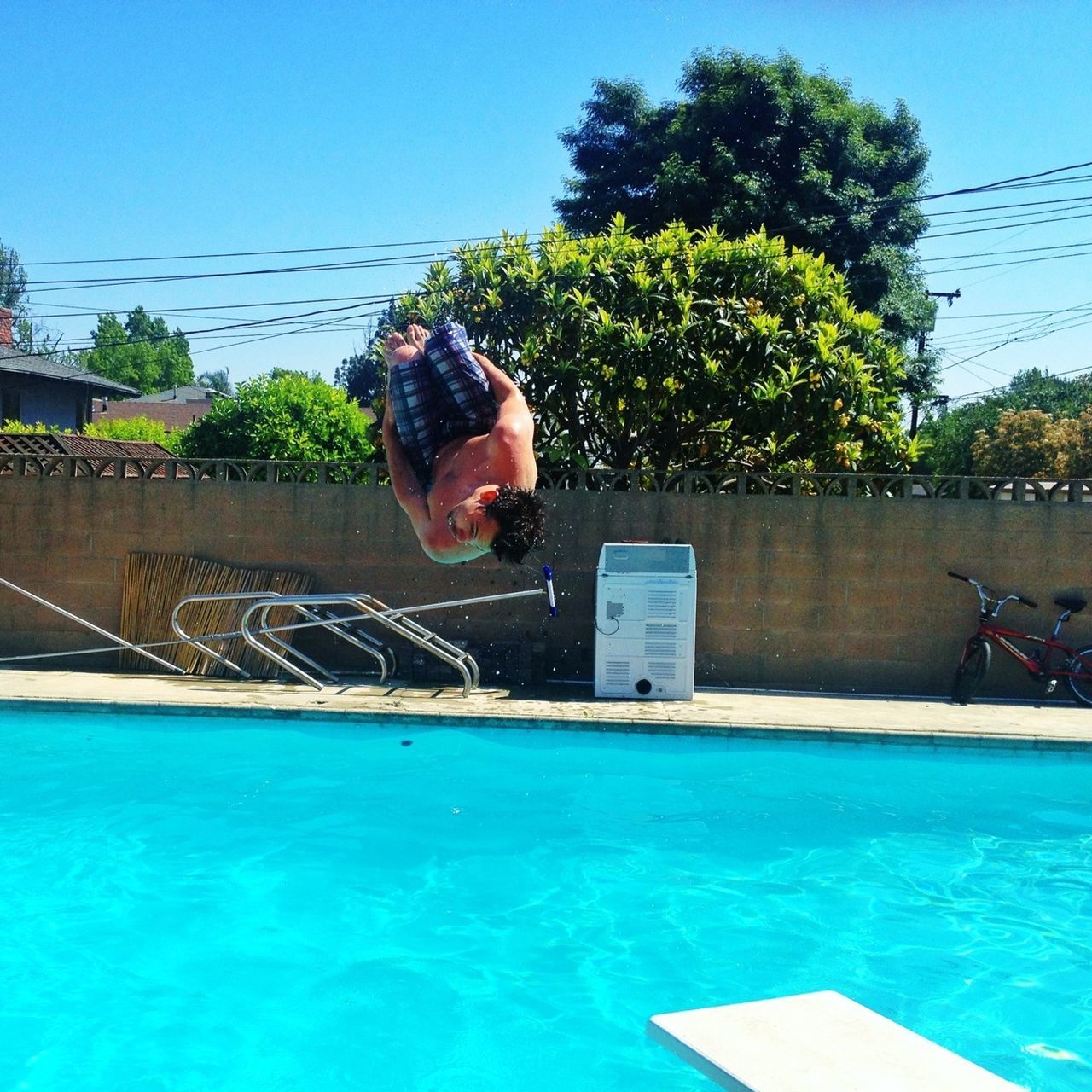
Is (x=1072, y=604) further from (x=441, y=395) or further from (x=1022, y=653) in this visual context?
(x=441, y=395)

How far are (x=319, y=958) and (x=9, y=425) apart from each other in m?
13.8

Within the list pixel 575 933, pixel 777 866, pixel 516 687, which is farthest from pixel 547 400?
pixel 575 933

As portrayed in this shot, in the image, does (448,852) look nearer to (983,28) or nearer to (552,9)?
(552,9)

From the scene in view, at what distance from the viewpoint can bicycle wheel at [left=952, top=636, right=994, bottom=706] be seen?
32.9 feet

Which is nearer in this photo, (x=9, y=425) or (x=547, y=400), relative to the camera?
(x=547, y=400)

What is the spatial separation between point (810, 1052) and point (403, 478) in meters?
2.72

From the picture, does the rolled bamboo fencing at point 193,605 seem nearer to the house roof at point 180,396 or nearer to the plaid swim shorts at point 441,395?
the plaid swim shorts at point 441,395

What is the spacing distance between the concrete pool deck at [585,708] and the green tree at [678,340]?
2551mm

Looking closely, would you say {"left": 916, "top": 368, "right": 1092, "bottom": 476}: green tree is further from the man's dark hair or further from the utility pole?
the man's dark hair

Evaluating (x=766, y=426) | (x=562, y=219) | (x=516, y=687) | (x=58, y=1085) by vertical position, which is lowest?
(x=58, y=1085)

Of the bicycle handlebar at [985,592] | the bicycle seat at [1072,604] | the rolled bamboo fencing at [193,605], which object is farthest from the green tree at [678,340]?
the rolled bamboo fencing at [193,605]

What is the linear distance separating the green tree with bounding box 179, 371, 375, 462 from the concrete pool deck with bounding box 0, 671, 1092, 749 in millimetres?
5322

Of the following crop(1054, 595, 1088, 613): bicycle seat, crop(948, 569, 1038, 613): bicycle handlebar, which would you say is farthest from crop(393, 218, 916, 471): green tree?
crop(1054, 595, 1088, 613): bicycle seat

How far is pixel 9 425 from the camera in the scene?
1677 centimetres
